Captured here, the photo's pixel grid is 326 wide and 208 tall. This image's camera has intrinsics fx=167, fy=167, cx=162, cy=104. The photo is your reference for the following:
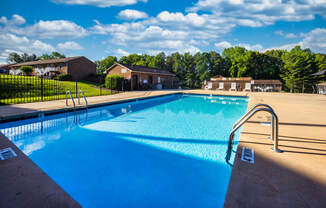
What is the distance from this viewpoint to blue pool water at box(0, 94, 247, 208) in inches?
99.7

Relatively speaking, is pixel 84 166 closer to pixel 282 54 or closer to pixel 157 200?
pixel 157 200

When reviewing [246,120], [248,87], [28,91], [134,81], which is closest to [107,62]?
[134,81]

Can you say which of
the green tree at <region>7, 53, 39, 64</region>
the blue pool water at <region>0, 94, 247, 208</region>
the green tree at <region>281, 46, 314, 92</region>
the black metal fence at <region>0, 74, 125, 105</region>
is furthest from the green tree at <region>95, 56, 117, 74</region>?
the blue pool water at <region>0, 94, 247, 208</region>

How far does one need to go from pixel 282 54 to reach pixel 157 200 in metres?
42.8

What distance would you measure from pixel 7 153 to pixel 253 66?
116 ft

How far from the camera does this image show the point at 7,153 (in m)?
2.72

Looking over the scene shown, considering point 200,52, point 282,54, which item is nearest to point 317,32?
point 282,54

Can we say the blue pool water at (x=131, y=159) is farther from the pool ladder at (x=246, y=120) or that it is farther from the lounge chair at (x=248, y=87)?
the lounge chair at (x=248, y=87)

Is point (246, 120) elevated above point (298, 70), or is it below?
below

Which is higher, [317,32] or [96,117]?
[317,32]

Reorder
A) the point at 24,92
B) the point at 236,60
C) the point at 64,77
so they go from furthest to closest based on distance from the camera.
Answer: the point at 236,60
the point at 64,77
the point at 24,92

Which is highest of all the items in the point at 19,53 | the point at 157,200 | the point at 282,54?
the point at 19,53

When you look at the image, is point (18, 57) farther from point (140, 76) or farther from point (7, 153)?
point (7, 153)

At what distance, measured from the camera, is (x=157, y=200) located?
2.43 m
